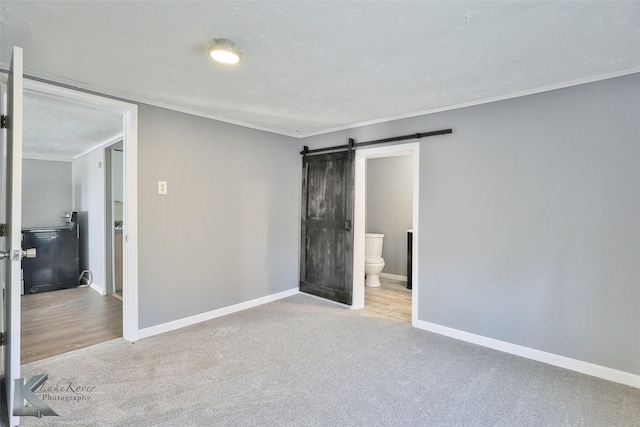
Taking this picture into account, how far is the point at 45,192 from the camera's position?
539cm

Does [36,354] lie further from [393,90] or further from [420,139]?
[420,139]

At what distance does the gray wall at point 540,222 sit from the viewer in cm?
225

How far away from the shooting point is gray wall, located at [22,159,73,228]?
207 inches

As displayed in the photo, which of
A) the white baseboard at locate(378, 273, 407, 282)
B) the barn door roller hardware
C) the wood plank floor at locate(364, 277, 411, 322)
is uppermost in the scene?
the barn door roller hardware

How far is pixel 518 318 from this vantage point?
2.66m

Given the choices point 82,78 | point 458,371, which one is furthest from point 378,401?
point 82,78

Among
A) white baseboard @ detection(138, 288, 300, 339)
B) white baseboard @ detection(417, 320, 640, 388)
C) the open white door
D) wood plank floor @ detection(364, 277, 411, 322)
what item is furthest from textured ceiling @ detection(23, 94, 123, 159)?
white baseboard @ detection(417, 320, 640, 388)

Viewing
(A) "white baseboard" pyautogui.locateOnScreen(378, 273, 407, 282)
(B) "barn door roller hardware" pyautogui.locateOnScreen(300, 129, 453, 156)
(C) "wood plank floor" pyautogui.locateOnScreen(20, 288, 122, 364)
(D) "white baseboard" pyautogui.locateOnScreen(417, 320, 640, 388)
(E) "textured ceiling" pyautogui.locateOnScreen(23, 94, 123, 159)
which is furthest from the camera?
(A) "white baseboard" pyautogui.locateOnScreen(378, 273, 407, 282)

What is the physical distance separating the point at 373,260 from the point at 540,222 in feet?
8.41

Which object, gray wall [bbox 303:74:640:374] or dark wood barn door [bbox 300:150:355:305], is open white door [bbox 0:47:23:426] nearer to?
dark wood barn door [bbox 300:150:355:305]

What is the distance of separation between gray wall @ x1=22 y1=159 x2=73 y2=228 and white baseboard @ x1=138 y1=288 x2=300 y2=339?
4013 mm

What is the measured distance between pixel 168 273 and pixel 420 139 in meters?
2.87

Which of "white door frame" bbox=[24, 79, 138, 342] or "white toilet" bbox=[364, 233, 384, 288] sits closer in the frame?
"white door frame" bbox=[24, 79, 138, 342]

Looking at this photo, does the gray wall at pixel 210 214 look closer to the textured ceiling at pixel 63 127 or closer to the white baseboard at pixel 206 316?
the white baseboard at pixel 206 316
